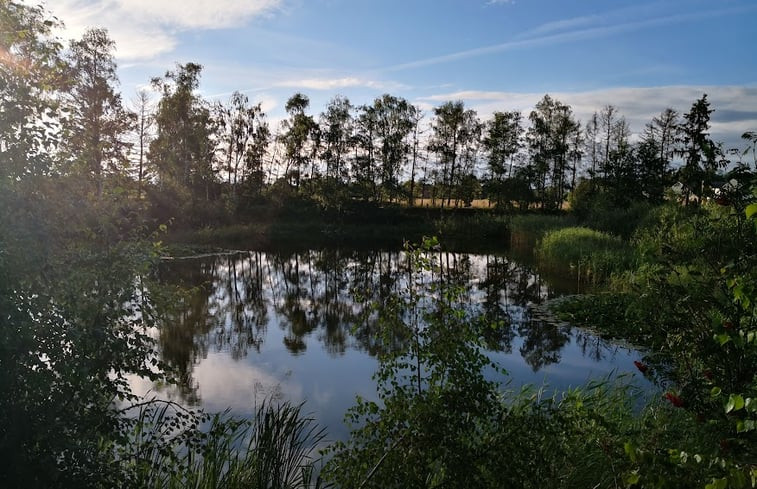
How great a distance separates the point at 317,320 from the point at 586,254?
12.9m

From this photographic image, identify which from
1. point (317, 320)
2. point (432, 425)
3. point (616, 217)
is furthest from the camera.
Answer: point (616, 217)

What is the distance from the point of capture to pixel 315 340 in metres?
13.2

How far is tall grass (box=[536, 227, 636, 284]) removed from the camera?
20.2 metres

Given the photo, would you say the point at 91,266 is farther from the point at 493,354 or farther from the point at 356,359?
the point at 493,354

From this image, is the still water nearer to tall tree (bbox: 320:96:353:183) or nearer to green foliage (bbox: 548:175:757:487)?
green foliage (bbox: 548:175:757:487)

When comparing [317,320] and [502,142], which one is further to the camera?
[502,142]

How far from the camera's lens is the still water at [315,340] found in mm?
9430

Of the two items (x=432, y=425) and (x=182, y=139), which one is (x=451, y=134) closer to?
(x=182, y=139)

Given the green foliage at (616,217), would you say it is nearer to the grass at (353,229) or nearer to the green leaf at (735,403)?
the grass at (353,229)

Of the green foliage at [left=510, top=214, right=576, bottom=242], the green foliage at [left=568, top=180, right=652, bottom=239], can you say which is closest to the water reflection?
the green foliage at [left=568, top=180, right=652, bottom=239]

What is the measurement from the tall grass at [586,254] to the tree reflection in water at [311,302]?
60.1 inches

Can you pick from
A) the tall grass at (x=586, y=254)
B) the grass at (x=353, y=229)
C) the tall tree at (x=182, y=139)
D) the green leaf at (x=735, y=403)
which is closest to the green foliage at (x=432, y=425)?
the green leaf at (x=735, y=403)

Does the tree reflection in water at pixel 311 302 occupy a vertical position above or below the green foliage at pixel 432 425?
below

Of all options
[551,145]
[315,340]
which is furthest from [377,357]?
[551,145]
